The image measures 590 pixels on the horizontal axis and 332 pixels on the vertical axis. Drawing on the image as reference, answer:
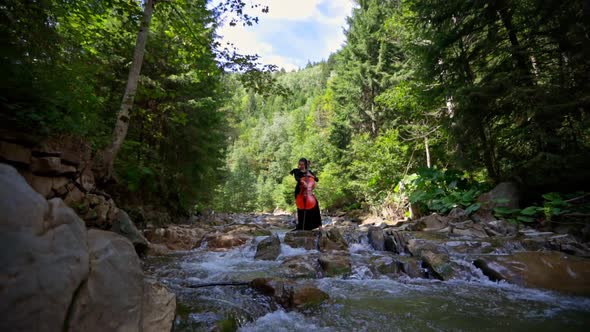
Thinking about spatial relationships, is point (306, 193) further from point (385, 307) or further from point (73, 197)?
point (73, 197)

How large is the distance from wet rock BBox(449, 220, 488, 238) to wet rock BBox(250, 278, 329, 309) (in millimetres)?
5174

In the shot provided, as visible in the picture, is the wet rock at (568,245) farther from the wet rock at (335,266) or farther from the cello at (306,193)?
the cello at (306,193)

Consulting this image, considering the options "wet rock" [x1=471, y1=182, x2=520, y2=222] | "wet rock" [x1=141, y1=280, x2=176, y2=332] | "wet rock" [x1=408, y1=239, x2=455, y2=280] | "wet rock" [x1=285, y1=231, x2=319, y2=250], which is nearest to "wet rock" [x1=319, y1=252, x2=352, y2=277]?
"wet rock" [x1=408, y1=239, x2=455, y2=280]

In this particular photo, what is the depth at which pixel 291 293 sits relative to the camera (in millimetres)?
3436

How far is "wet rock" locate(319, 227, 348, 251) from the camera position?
677 centimetres

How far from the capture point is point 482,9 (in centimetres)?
918

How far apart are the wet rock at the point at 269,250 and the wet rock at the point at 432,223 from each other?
473 cm

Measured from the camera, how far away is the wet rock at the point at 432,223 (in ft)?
28.1

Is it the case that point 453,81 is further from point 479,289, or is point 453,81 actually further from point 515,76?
point 479,289

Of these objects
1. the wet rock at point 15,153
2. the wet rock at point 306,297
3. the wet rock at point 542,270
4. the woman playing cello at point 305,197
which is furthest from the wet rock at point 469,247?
the wet rock at point 15,153

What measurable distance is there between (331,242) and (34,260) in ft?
19.4

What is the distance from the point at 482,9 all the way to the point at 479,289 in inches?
361

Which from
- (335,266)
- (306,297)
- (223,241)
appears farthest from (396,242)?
(223,241)

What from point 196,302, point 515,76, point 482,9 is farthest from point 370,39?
point 196,302
